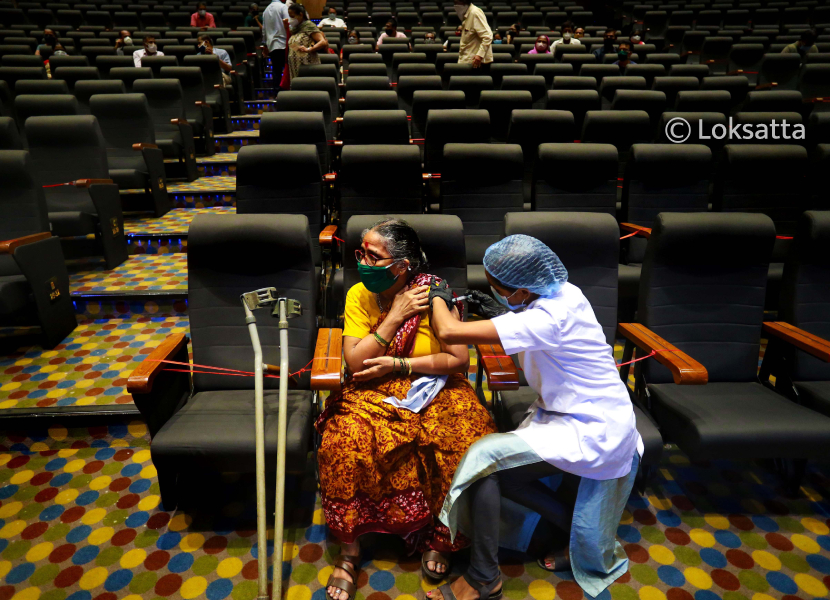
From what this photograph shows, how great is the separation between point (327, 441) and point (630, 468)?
31.6 inches

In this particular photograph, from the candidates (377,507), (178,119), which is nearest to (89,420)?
(377,507)

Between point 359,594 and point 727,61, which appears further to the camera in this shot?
point 727,61

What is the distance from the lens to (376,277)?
1452 millimetres

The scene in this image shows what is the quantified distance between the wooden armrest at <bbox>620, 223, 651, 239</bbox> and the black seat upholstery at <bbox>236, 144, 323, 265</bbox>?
5.07 feet

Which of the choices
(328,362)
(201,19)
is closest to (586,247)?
(328,362)

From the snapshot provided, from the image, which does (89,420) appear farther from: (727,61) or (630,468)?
(727,61)

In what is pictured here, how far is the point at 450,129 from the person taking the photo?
313 centimetres

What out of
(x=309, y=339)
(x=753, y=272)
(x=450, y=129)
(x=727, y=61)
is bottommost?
(x=309, y=339)

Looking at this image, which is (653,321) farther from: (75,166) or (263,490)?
(75,166)

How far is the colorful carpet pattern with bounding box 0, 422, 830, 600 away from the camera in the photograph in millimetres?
1360

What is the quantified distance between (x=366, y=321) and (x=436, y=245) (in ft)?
1.30

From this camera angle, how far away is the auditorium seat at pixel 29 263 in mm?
2195

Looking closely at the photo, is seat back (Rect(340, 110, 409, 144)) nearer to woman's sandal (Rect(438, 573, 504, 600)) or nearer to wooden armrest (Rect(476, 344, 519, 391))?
wooden armrest (Rect(476, 344, 519, 391))

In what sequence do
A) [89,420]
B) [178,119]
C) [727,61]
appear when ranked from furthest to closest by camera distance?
1. [727,61]
2. [178,119]
3. [89,420]
